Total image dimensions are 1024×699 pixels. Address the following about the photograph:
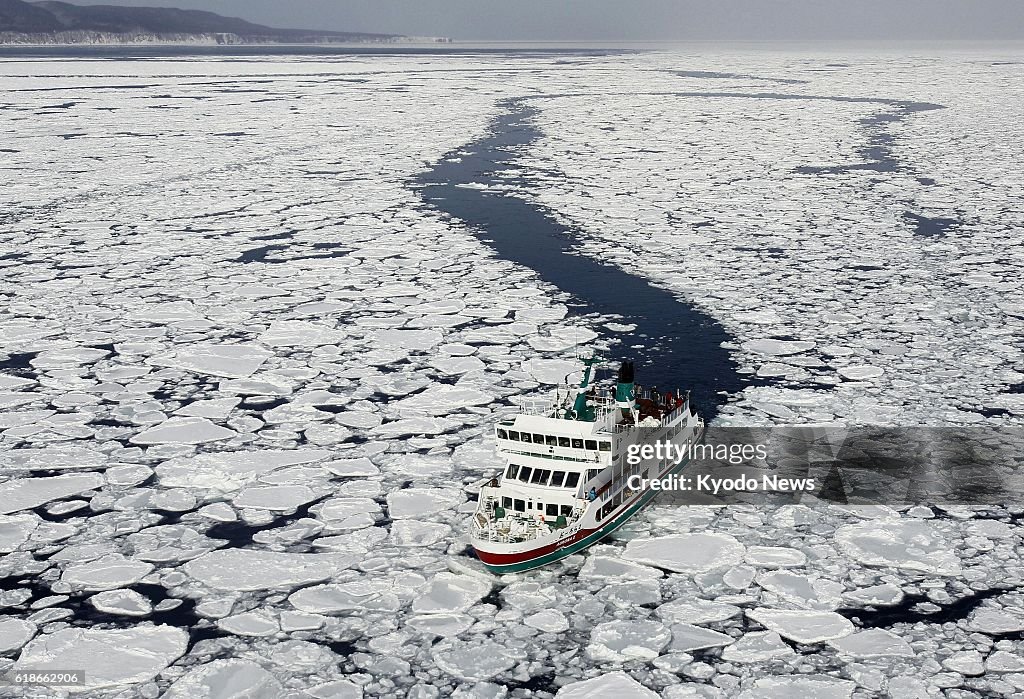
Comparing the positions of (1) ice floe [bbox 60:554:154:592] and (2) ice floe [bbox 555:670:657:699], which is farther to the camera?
(1) ice floe [bbox 60:554:154:592]

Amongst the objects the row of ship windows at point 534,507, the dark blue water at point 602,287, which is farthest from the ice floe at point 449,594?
the dark blue water at point 602,287

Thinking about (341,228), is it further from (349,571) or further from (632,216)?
(349,571)

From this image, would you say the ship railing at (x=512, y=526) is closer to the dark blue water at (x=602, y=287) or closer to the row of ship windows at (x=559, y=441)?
the row of ship windows at (x=559, y=441)

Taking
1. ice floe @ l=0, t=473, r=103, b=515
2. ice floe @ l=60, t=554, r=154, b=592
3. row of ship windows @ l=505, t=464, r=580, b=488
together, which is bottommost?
ice floe @ l=60, t=554, r=154, b=592

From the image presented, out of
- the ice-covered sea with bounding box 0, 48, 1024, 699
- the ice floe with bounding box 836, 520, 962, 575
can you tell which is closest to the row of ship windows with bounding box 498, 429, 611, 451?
the ice-covered sea with bounding box 0, 48, 1024, 699

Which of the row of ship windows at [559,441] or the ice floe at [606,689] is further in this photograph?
the row of ship windows at [559,441]

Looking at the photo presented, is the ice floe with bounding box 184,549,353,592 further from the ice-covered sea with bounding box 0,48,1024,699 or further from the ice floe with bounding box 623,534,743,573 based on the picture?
the ice floe with bounding box 623,534,743,573

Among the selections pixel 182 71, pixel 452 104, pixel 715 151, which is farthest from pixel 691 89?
pixel 182 71
